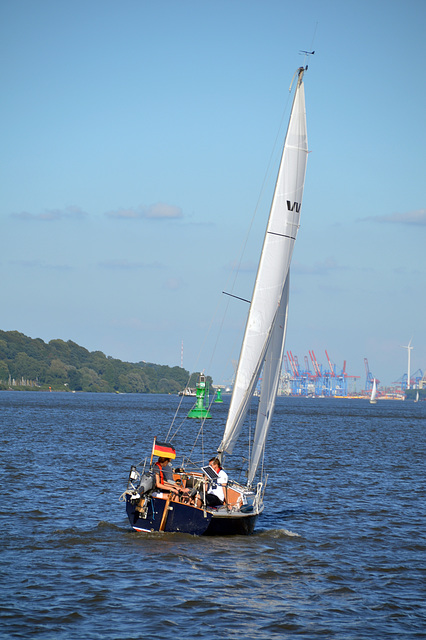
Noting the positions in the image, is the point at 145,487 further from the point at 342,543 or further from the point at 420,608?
the point at 420,608

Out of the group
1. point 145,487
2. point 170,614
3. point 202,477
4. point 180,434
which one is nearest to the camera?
point 170,614

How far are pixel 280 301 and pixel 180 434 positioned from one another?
46.9 metres

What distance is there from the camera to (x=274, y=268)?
22172 millimetres

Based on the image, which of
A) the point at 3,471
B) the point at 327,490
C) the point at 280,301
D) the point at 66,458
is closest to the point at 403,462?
the point at 327,490

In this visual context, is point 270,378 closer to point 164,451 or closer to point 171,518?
point 164,451

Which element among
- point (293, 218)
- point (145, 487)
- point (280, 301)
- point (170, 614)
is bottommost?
point (170, 614)

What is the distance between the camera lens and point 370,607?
1584 cm

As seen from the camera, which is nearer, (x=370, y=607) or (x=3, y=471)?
(x=370, y=607)

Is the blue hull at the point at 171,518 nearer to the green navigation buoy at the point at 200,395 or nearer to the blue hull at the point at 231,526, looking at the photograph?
the blue hull at the point at 231,526

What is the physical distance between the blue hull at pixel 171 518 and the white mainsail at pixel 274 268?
2.37 metres

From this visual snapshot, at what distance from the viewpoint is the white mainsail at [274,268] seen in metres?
22.0

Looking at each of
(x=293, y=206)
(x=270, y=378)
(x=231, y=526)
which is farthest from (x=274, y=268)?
(x=231, y=526)

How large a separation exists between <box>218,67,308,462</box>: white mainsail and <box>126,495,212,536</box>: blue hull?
7.76ft

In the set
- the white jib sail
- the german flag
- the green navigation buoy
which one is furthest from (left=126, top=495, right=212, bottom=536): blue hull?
the green navigation buoy
